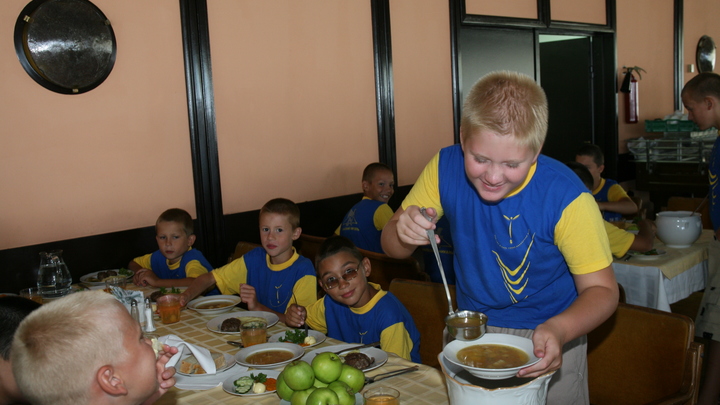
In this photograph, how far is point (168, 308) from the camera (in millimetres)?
2855

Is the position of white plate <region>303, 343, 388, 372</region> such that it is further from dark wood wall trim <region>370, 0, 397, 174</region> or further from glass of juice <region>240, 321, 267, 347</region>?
dark wood wall trim <region>370, 0, 397, 174</region>

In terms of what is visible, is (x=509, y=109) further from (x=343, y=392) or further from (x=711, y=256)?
(x=711, y=256)

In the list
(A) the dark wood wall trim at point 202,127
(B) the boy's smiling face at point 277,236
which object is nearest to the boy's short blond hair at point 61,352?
(B) the boy's smiling face at point 277,236

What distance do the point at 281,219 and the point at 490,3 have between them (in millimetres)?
4297

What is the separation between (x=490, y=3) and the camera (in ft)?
21.5

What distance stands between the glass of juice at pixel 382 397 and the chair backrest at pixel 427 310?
991mm

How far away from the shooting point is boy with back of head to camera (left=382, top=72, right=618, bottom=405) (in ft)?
5.03

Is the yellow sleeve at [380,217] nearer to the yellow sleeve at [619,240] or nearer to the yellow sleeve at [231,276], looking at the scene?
the yellow sleeve at [231,276]

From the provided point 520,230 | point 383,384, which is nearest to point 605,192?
point 520,230

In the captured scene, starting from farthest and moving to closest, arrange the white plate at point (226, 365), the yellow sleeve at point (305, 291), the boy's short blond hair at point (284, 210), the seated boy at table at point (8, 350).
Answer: the boy's short blond hair at point (284, 210) → the yellow sleeve at point (305, 291) → the white plate at point (226, 365) → the seated boy at table at point (8, 350)

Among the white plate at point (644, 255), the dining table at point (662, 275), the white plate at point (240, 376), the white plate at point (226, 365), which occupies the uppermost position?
the white plate at point (240, 376)

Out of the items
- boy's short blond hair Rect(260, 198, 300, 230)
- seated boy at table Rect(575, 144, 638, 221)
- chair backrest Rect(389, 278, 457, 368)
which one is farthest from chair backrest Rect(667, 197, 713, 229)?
boy's short blond hair Rect(260, 198, 300, 230)

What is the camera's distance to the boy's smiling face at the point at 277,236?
11.1 ft

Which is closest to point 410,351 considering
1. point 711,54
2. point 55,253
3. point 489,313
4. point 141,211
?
point 489,313
